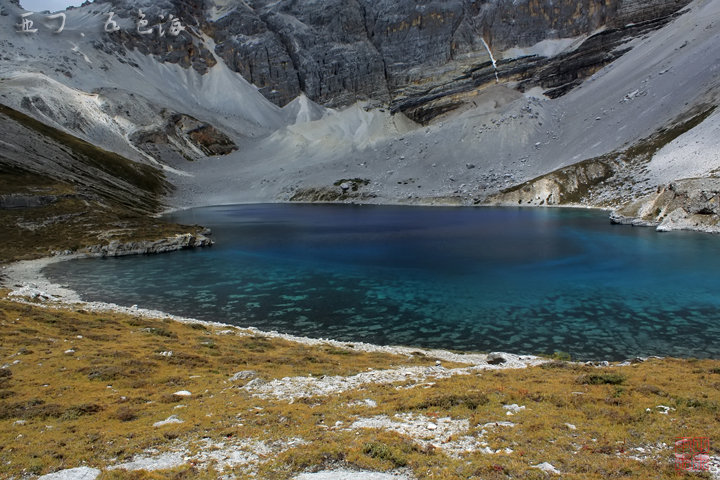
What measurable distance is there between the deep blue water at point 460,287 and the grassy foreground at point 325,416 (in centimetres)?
850

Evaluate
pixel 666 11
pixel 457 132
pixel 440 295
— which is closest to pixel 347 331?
pixel 440 295

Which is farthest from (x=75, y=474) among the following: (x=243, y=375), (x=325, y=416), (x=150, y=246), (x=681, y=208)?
(x=681, y=208)

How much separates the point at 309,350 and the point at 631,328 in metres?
20.4

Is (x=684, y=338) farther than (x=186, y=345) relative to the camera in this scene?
Yes

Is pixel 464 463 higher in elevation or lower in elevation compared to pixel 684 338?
higher

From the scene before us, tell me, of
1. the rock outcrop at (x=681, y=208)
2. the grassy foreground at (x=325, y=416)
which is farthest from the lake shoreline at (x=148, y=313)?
the rock outcrop at (x=681, y=208)

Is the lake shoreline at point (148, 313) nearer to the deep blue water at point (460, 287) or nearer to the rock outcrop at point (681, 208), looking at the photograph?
the deep blue water at point (460, 287)

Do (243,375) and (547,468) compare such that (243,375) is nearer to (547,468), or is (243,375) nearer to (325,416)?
(325,416)

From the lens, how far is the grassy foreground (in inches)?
378

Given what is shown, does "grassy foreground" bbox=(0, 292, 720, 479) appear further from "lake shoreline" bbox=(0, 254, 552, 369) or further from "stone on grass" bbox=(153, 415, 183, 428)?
"lake shoreline" bbox=(0, 254, 552, 369)

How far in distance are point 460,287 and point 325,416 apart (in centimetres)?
2879

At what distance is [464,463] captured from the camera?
9500 millimetres

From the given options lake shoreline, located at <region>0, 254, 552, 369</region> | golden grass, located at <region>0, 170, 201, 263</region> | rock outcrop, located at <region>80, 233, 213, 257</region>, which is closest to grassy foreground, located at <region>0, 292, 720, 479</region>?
lake shoreline, located at <region>0, 254, 552, 369</region>

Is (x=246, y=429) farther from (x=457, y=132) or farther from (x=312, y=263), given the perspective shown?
(x=457, y=132)
